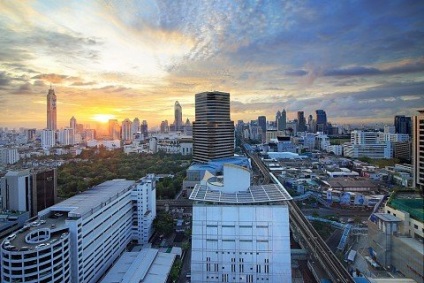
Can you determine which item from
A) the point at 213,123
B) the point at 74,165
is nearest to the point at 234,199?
the point at 213,123

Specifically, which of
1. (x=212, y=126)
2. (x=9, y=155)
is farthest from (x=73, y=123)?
(x=212, y=126)

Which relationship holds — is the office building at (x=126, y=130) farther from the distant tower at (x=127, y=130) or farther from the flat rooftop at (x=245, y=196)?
the flat rooftop at (x=245, y=196)

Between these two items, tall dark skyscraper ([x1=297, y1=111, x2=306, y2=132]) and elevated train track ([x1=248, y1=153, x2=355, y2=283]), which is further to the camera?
tall dark skyscraper ([x1=297, y1=111, x2=306, y2=132])

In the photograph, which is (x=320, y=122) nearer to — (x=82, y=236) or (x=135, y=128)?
(x=135, y=128)

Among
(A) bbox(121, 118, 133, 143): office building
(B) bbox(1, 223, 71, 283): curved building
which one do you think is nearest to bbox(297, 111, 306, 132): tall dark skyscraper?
(A) bbox(121, 118, 133, 143): office building

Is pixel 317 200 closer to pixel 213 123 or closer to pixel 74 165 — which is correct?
pixel 213 123

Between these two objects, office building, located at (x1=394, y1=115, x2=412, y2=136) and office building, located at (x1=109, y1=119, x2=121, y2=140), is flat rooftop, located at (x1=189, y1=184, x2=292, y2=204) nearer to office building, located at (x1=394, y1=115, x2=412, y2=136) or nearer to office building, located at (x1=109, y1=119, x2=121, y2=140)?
office building, located at (x1=394, y1=115, x2=412, y2=136)
